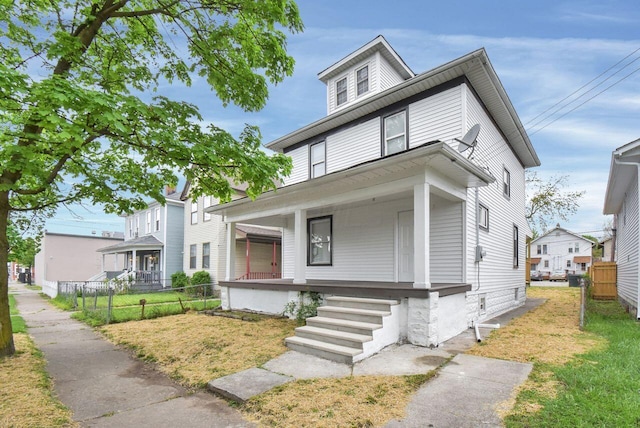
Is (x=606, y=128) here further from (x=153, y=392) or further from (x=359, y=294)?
(x=153, y=392)

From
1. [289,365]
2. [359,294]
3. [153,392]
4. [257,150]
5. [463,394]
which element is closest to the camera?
[463,394]

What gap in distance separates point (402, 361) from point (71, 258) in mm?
34885

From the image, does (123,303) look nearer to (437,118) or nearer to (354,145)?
(354,145)

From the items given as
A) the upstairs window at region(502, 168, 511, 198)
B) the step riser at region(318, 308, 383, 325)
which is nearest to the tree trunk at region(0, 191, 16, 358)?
the step riser at region(318, 308, 383, 325)

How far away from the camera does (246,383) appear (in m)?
4.53

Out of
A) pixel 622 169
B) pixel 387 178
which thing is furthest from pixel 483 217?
pixel 622 169

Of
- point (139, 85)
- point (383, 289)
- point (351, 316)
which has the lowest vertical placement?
point (351, 316)

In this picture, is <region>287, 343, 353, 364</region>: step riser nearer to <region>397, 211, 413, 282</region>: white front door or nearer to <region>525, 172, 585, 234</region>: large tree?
<region>397, 211, 413, 282</region>: white front door

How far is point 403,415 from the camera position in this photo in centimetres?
356

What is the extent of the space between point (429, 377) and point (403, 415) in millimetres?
1217

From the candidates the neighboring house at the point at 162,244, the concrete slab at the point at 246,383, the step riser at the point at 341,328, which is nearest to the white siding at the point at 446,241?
the step riser at the point at 341,328

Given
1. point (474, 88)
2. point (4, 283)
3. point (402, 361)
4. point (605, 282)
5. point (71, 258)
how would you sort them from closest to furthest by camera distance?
point (402, 361) → point (4, 283) → point (474, 88) → point (605, 282) → point (71, 258)

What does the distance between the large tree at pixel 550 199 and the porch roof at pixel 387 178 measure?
2296cm

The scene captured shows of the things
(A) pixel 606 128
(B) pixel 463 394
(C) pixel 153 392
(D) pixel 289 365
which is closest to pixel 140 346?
(C) pixel 153 392
